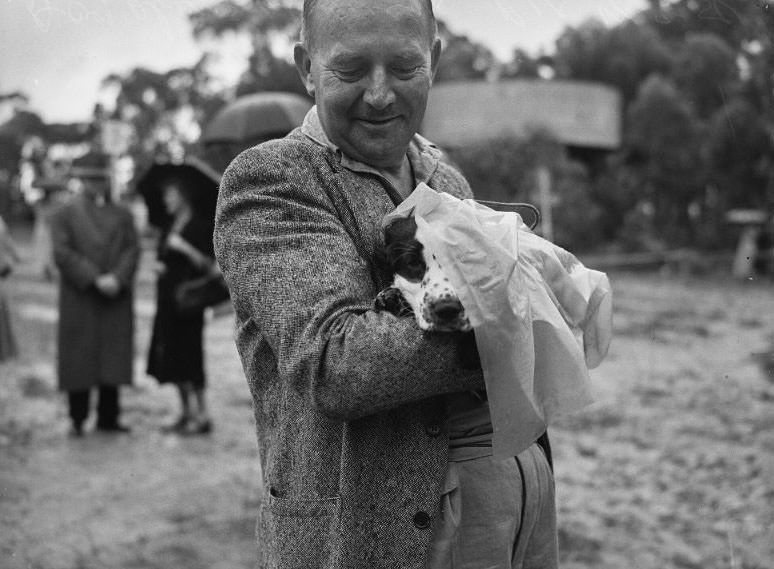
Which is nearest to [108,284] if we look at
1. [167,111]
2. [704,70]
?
[167,111]

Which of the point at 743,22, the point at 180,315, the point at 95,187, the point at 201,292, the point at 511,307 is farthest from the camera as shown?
the point at 95,187

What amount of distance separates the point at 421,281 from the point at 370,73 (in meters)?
0.42

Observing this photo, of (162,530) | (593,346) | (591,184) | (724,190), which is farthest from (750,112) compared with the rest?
(593,346)

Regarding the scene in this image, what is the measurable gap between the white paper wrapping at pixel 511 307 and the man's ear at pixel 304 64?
392mm

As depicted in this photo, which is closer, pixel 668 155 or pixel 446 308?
pixel 446 308

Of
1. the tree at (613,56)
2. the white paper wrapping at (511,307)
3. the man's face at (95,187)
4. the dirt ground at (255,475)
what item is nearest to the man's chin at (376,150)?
the white paper wrapping at (511,307)

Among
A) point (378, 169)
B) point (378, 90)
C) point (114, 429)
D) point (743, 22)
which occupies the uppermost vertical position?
point (743, 22)

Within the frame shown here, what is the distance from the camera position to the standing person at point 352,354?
4.55 ft

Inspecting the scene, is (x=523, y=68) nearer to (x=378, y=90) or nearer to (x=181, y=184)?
(x=181, y=184)

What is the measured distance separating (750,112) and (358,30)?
20983 millimetres

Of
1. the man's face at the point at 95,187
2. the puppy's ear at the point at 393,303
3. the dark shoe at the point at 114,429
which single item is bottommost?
the dark shoe at the point at 114,429

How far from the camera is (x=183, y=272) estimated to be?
654 cm

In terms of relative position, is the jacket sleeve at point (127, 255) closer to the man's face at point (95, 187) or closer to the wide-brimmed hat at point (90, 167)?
the man's face at point (95, 187)

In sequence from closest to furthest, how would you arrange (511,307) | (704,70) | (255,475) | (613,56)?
(511,307)
(255,475)
(704,70)
(613,56)
